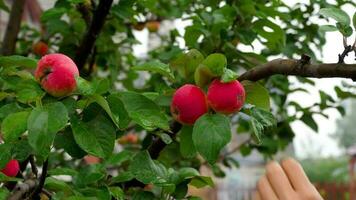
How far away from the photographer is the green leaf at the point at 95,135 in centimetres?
75

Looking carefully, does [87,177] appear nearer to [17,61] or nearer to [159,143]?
[159,143]

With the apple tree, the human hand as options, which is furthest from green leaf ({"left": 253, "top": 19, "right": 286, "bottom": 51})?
the human hand

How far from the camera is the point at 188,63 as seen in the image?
3.08ft

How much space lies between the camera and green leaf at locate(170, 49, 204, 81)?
36.2 inches

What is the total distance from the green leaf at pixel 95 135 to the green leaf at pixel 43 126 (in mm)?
59

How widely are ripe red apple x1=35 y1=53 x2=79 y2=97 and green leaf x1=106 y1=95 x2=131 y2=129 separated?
0.06m

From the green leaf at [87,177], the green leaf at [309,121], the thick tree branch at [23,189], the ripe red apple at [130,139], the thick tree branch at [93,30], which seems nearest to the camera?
the thick tree branch at [23,189]

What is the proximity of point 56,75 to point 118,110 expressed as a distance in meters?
0.10

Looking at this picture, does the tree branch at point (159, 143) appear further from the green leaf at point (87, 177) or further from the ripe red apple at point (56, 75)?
the ripe red apple at point (56, 75)

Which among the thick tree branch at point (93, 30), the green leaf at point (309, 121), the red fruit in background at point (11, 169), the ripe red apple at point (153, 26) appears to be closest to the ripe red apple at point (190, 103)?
the red fruit in background at point (11, 169)

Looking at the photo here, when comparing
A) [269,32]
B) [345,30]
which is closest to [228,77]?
[345,30]

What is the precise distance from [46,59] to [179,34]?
42.9 inches

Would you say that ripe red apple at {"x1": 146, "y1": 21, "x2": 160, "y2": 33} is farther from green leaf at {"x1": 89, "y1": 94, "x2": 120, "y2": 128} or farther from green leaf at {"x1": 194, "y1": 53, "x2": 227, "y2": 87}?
green leaf at {"x1": 89, "y1": 94, "x2": 120, "y2": 128}

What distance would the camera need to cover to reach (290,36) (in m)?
1.65
